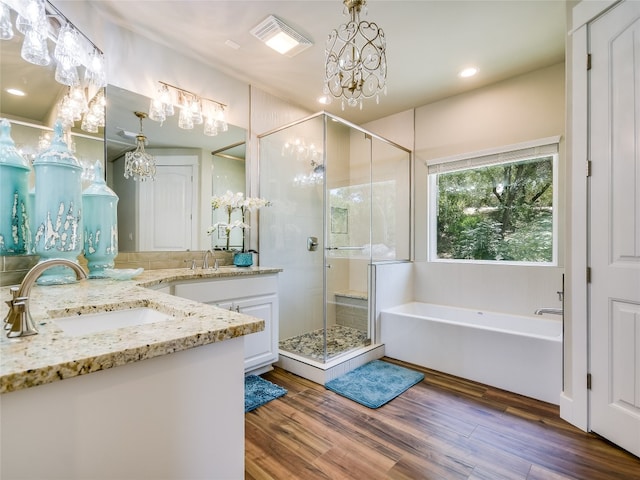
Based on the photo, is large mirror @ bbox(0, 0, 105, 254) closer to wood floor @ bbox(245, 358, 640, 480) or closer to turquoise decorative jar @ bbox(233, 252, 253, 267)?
turquoise decorative jar @ bbox(233, 252, 253, 267)

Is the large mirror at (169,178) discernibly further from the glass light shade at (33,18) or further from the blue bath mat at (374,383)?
the blue bath mat at (374,383)

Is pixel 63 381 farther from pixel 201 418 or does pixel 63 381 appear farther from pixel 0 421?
pixel 201 418

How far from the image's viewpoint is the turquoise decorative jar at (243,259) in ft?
8.87

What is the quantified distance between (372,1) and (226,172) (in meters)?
1.75

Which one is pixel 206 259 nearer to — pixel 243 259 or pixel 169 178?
pixel 243 259

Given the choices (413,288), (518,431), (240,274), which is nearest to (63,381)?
(240,274)

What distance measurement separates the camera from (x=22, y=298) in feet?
2.39

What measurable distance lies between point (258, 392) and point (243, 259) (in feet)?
3.54

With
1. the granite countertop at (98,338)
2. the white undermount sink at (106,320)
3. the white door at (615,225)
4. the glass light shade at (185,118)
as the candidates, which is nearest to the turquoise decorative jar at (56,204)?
the granite countertop at (98,338)

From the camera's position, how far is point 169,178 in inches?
97.3

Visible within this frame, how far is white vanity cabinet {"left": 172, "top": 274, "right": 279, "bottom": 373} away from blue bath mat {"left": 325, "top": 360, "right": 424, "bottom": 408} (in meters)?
0.58

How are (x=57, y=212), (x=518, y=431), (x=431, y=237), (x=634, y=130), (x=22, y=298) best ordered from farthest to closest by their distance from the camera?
(x=431, y=237)
(x=518, y=431)
(x=634, y=130)
(x=57, y=212)
(x=22, y=298)

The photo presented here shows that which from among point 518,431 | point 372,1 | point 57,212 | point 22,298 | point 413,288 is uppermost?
point 372,1

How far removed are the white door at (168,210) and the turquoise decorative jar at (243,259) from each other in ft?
1.24
